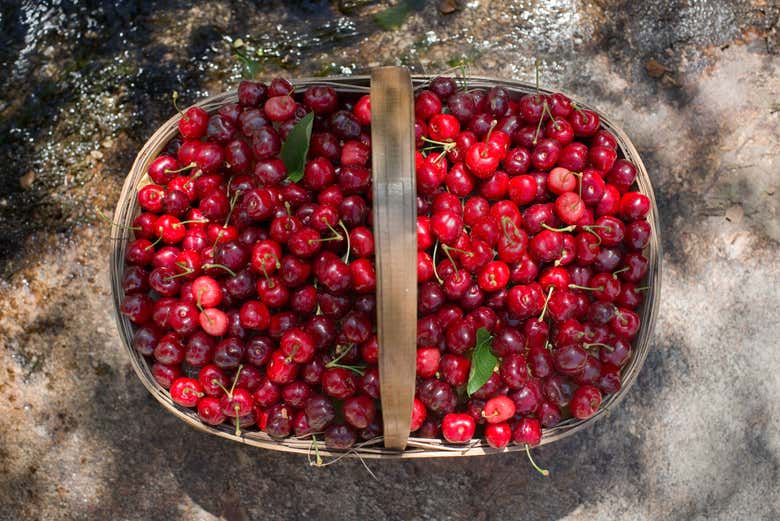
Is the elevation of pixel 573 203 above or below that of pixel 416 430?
above

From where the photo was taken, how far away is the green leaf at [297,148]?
207 cm

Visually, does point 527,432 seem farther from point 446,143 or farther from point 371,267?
point 446,143

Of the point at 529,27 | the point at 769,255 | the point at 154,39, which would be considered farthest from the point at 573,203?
the point at 154,39

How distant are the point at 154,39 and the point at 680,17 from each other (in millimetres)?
2564

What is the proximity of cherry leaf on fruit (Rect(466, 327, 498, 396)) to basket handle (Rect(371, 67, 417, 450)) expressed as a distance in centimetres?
38

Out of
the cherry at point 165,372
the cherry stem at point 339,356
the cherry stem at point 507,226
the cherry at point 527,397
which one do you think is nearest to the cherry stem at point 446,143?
the cherry stem at point 507,226

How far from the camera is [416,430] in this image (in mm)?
2299

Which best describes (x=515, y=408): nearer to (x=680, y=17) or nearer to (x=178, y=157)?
(x=178, y=157)

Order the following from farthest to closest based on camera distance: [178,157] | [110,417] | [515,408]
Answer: [110,417] < [178,157] < [515,408]

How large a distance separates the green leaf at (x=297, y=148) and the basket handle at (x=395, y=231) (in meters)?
0.33

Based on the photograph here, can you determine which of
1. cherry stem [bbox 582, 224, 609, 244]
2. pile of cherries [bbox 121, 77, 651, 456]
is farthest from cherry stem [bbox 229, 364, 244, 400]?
cherry stem [bbox 582, 224, 609, 244]

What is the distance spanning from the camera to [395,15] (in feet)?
9.89

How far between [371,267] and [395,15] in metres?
1.53

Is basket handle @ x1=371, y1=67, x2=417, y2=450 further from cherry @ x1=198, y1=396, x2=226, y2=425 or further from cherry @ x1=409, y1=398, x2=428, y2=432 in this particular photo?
cherry @ x1=198, y1=396, x2=226, y2=425
